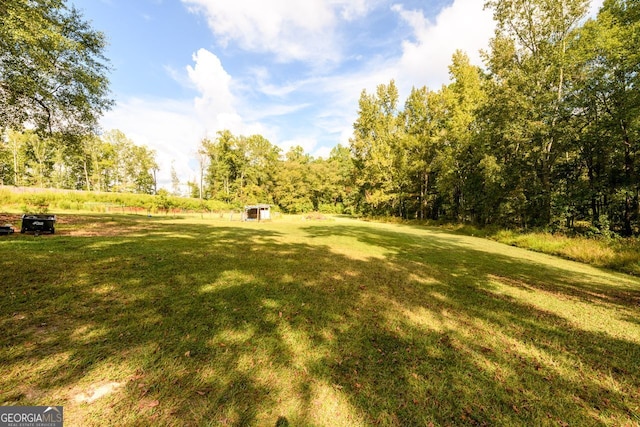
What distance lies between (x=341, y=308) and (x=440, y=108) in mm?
33289

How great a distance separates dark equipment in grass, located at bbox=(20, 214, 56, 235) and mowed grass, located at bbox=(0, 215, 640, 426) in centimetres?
512

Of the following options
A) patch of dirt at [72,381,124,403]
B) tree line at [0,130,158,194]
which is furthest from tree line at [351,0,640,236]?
tree line at [0,130,158,194]

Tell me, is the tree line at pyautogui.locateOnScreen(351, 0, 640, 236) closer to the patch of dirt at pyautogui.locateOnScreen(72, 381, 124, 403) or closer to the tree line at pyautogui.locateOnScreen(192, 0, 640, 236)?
Answer: the tree line at pyautogui.locateOnScreen(192, 0, 640, 236)

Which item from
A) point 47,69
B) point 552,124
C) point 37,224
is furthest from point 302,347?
point 552,124

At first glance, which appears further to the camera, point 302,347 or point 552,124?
point 552,124

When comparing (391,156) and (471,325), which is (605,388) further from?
(391,156)

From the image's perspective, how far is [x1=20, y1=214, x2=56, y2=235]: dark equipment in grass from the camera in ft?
32.2

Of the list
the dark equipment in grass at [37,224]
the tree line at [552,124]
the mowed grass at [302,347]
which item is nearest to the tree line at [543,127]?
the tree line at [552,124]

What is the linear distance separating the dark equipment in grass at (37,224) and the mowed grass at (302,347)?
16.8 feet

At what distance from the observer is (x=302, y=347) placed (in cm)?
340

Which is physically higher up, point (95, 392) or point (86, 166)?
point (86, 166)

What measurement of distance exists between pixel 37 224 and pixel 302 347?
1337 centimetres

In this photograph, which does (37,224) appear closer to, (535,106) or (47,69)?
(47,69)

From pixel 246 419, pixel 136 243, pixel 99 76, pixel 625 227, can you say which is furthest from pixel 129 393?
pixel 625 227
